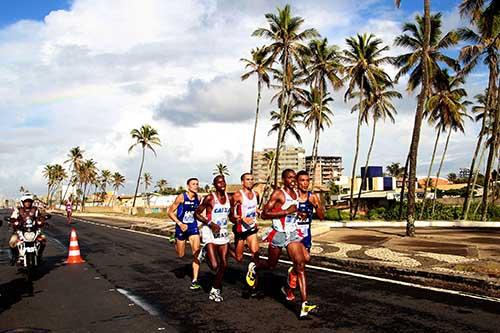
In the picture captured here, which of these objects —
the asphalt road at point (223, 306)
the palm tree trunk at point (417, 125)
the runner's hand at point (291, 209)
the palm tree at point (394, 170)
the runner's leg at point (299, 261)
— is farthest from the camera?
the palm tree at point (394, 170)

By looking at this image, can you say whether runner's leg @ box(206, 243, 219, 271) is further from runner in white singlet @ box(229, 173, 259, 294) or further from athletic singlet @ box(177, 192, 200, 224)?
athletic singlet @ box(177, 192, 200, 224)

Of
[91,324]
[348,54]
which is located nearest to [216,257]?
[91,324]

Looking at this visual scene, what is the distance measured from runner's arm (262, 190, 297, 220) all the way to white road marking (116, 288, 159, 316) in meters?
2.01

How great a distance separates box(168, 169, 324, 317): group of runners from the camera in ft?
23.7

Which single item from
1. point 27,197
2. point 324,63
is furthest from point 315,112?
point 27,197

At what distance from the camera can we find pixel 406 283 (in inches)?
369

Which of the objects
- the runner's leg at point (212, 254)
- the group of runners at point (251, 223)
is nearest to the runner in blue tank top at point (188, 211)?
the group of runners at point (251, 223)

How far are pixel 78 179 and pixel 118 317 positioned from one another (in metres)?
124

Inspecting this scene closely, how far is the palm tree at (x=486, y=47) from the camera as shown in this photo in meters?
30.3


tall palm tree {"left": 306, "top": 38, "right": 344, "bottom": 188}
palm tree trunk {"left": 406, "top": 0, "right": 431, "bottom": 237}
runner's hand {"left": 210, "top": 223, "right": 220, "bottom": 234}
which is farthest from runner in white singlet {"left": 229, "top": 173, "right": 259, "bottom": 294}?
tall palm tree {"left": 306, "top": 38, "right": 344, "bottom": 188}

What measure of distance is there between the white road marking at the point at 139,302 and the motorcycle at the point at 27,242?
2455mm

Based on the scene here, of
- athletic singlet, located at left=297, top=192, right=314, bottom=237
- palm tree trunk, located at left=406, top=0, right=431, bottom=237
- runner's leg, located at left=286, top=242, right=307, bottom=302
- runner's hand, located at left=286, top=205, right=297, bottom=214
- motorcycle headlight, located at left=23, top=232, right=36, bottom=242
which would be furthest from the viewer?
palm tree trunk, located at left=406, top=0, right=431, bottom=237

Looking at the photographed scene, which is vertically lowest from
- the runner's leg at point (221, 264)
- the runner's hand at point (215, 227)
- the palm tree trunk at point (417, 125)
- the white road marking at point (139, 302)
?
the white road marking at point (139, 302)

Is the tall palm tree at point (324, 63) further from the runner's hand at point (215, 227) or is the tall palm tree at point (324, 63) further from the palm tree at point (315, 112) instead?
the runner's hand at point (215, 227)
